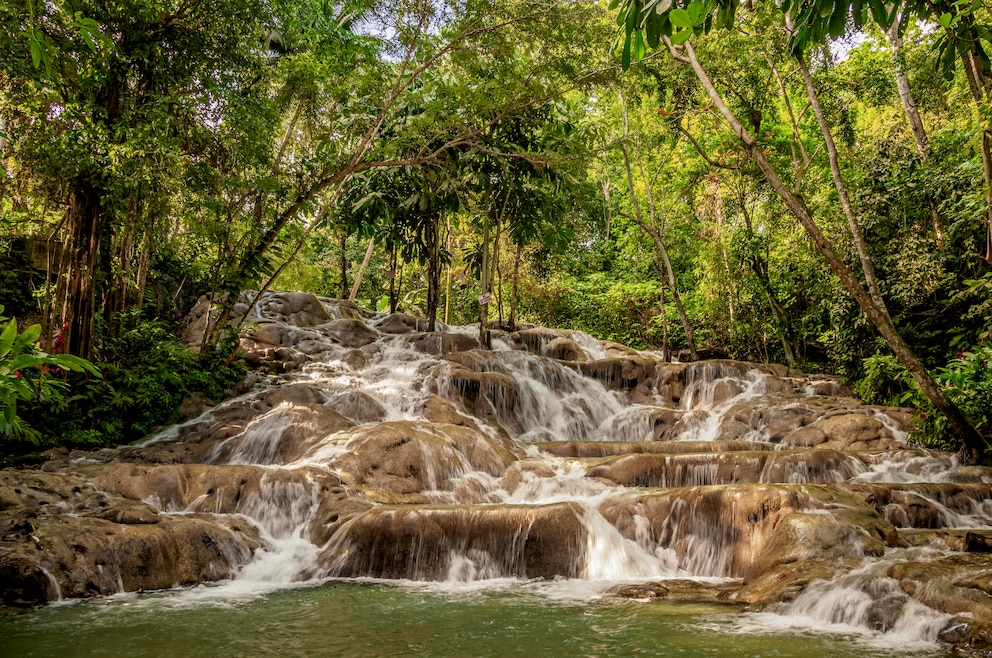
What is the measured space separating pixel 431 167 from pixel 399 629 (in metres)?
11.0

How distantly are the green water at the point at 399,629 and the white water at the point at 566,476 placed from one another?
47cm

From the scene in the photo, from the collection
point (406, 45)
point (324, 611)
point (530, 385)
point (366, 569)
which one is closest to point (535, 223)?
point (530, 385)

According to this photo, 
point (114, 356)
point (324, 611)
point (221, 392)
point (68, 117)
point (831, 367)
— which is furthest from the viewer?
point (831, 367)

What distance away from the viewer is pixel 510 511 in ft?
20.7

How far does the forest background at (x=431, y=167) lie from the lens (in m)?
8.86

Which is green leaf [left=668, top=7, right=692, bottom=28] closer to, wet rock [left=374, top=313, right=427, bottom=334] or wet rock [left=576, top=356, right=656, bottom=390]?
wet rock [left=576, top=356, right=656, bottom=390]

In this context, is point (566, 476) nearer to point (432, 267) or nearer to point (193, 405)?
point (193, 405)

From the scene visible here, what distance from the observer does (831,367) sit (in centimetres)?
1609

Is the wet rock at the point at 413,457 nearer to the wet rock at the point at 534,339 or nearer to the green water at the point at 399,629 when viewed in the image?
the green water at the point at 399,629

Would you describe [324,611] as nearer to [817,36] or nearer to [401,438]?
[401,438]

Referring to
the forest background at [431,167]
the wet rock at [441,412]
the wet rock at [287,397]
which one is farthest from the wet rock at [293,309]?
the wet rock at [441,412]

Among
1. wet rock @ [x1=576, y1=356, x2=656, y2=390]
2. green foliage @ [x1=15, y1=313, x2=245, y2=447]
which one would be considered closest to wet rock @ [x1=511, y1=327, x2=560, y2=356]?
wet rock @ [x1=576, y1=356, x2=656, y2=390]

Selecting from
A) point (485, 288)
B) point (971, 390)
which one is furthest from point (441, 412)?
point (971, 390)

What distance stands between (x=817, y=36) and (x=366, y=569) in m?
5.74
